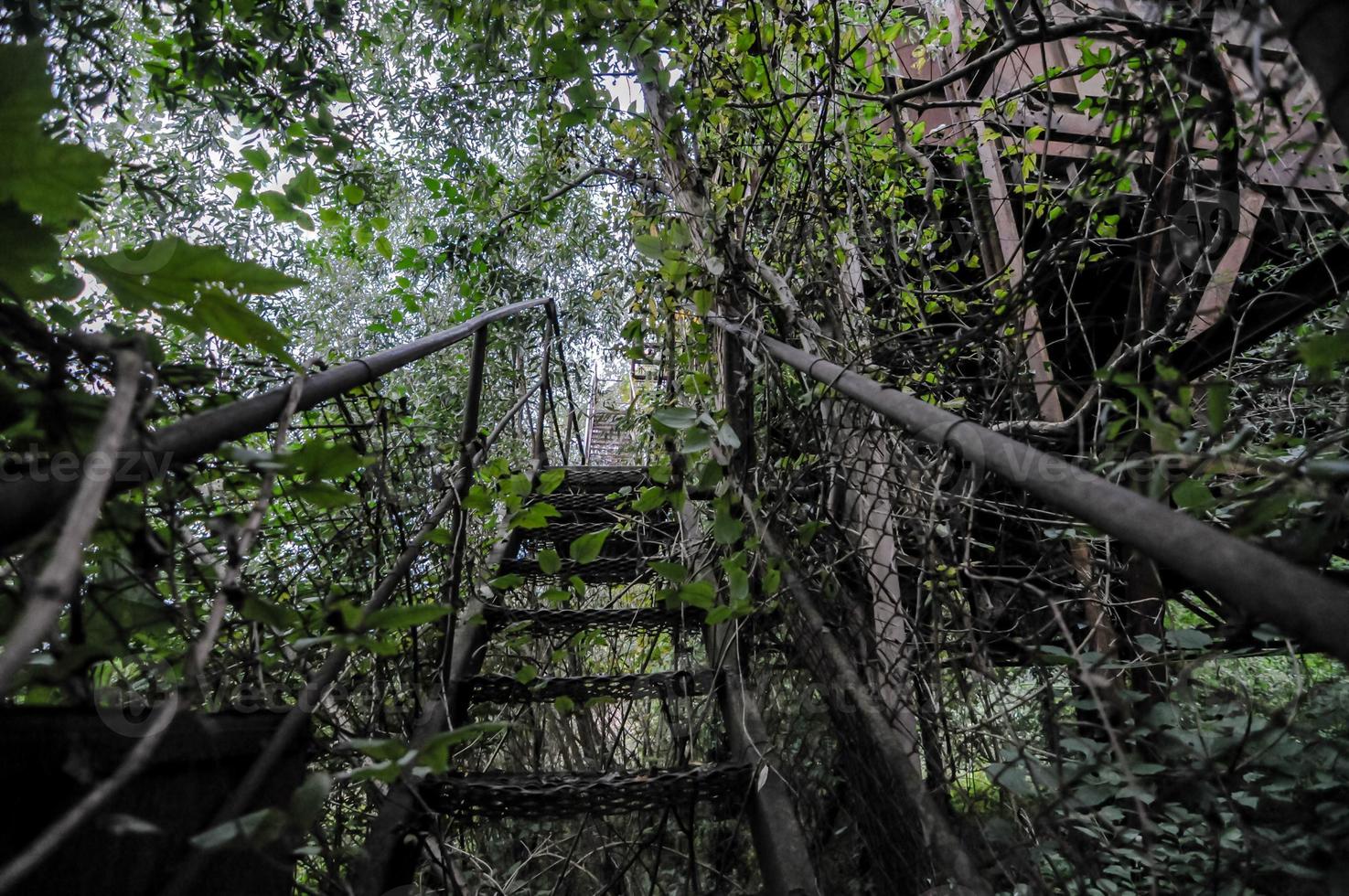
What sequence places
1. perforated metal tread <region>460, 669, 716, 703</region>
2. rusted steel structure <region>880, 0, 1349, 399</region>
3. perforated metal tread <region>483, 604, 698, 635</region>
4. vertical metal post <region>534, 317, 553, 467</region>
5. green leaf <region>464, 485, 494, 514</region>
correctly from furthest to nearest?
vertical metal post <region>534, 317, 553, 467</region> → perforated metal tread <region>483, 604, 698, 635</region> → perforated metal tread <region>460, 669, 716, 703</region> → green leaf <region>464, 485, 494, 514</region> → rusted steel structure <region>880, 0, 1349, 399</region>

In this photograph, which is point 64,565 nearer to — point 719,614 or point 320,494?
point 320,494

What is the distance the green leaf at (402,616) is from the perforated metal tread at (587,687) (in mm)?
1117

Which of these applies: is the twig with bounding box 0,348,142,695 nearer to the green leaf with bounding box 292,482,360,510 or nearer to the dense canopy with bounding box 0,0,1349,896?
the dense canopy with bounding box 0,0,1349,896

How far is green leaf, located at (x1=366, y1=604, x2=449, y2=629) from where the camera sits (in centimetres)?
63

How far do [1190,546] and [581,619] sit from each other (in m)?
1.70

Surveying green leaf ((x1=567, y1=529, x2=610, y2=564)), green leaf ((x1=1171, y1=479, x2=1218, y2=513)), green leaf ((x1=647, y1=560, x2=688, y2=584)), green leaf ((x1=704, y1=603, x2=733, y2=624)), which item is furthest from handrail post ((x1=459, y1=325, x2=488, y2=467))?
green leaf ((x1=1171, y1=479, x2=1218, y2=513))

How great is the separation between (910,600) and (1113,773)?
0.70 metres

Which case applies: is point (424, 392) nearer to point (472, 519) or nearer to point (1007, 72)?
point (472, 519)

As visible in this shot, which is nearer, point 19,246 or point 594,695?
point 19,246

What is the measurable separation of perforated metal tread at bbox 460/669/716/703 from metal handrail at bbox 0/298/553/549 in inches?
36.6

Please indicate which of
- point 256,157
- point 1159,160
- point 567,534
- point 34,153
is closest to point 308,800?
point 34,153

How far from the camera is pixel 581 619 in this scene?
1992 mm

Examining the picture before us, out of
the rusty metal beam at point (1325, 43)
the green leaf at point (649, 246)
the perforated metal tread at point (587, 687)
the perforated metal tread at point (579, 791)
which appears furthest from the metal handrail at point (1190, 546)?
the perforated metal tread at point (587, 687)

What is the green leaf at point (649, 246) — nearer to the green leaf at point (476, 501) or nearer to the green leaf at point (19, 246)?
the green leaf at point (476, 501)
